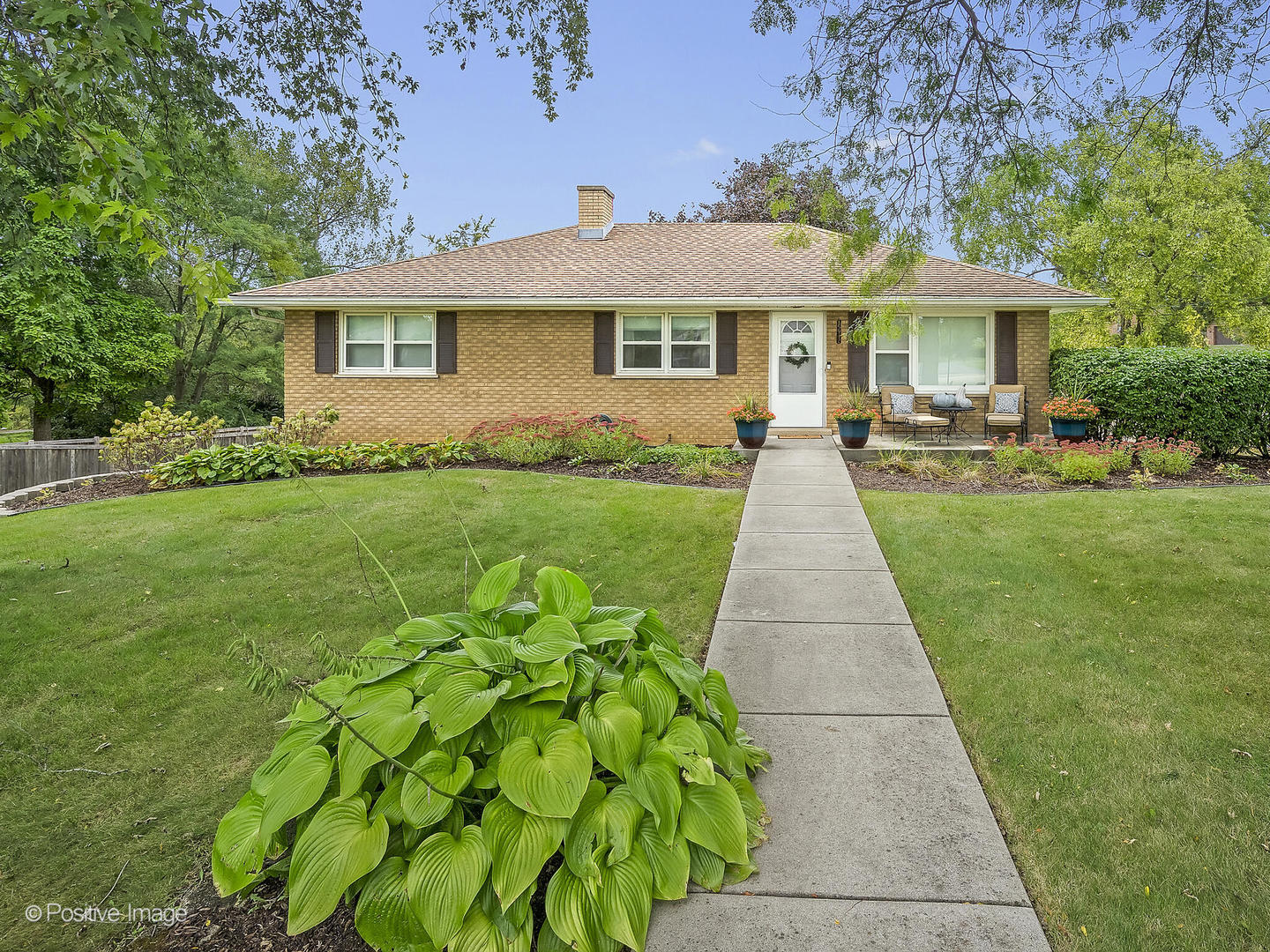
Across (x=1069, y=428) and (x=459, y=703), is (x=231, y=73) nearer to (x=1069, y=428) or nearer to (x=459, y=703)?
(x=459, y=703)

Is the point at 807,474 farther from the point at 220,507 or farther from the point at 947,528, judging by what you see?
the point at 220,507

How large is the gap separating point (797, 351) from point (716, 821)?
1221cm

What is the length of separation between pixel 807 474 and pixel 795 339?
505 cm

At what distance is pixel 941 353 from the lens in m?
13.6

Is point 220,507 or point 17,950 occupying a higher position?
point 220,507

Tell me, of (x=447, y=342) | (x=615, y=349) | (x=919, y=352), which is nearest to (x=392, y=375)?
(x=447, y=342)

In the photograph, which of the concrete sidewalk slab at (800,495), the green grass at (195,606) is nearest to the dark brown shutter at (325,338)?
the green grass at (195,606)

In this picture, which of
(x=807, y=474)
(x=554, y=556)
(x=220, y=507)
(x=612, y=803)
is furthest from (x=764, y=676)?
(x=220, y=507)

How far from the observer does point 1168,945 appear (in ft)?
7.11

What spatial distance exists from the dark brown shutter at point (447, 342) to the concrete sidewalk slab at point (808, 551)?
29.2ft

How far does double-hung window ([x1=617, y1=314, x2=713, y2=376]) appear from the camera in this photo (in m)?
13.8

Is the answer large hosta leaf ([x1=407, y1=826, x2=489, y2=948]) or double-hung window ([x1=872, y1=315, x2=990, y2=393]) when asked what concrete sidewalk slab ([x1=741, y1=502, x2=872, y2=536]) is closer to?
large hosta leaf ([x1=407, y1=826, x2=489, y2=948])

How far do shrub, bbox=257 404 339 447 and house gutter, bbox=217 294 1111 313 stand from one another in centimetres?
262

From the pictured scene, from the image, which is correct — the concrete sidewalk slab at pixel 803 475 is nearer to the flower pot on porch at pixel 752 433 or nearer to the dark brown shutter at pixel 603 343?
the flower pot on porch at pixel 752 433
